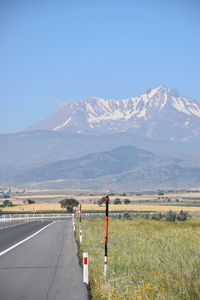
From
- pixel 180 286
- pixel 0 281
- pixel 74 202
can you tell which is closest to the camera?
pixel 180 286

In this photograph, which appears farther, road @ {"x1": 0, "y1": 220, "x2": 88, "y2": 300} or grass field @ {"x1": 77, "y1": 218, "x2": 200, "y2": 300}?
road @ {"x1": 0, "y1": 220, "x2": 88, "y2": 300}

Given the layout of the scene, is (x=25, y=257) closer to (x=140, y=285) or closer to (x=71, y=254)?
(x=71, y=254)

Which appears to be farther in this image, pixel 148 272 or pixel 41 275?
pixel 41 275

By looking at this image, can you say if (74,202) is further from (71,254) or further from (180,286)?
(180,286)

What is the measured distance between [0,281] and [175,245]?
8.34 m

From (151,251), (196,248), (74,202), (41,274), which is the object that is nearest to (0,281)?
(41,274)

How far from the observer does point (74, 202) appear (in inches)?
4951

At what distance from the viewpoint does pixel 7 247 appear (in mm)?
25859

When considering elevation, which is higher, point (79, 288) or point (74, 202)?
point (74, 202)

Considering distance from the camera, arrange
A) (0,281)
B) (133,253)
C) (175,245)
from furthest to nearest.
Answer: (175,245) < (133,253) < (0,281)

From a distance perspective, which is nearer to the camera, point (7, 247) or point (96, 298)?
point (96, 298)

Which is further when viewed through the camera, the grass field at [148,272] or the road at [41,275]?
the road at [41,275]

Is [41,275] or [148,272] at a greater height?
[148,272]

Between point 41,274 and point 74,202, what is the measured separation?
109875 mm
